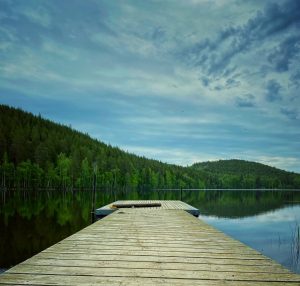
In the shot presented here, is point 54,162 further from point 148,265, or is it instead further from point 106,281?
point 106,281

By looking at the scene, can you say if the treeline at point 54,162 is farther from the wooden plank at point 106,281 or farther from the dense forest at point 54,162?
the wooden plank at point 106,281

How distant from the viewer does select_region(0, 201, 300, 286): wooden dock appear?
534 cm

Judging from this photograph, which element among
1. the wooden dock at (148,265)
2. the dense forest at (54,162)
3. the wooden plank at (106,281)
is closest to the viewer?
the wooden plank at (106,281)

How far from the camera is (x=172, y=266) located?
6207 millimetres

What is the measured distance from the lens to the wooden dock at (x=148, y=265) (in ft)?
17.5

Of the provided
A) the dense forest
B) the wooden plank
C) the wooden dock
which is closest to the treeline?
the dense forest

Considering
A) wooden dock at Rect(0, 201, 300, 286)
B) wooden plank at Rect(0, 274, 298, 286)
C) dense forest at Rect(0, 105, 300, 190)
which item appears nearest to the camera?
wooden plank at Rect(0, 274, 298, 286)

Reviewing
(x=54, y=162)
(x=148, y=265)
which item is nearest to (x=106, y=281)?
(x=148, y=265)

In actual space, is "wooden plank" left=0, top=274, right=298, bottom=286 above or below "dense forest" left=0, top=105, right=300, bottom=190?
below

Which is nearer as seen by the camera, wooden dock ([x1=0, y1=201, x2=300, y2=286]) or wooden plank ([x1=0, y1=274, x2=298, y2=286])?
wooden plank ([x1=0, y1=274, x2=298, y2=286])

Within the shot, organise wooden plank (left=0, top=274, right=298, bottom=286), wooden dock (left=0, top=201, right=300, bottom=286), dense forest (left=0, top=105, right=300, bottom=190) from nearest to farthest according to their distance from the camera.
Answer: wooden plank (left=0, top=274, right=298, bottom=286), wooden dock (left=0, top=201, right=300, bottom=286), dense forest (left=0, top=105, right=300, bottom=190)

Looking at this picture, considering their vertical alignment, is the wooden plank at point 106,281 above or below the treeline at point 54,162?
below

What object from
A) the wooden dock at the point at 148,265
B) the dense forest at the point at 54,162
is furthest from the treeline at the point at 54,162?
the wooden dock at the point at 148,265

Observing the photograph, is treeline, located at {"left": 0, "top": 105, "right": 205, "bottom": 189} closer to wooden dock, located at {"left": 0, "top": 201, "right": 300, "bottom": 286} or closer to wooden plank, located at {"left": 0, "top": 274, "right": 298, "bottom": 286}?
wooden dock, located at {"left": 0, "top": 201, "right": 300, "bottom": 286}
